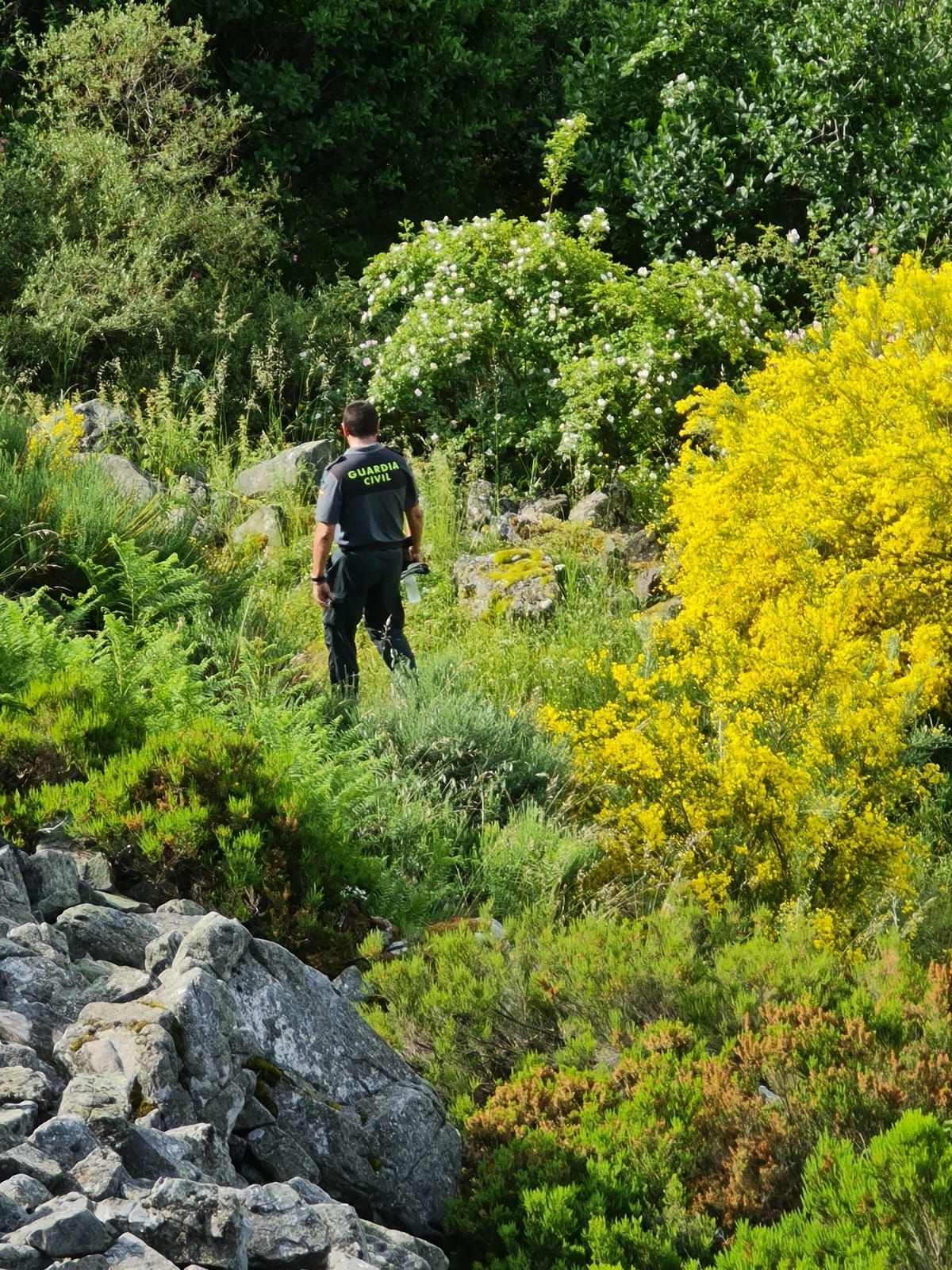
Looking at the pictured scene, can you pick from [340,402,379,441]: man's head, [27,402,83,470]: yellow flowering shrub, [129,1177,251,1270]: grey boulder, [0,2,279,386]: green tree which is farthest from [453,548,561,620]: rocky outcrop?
[129,1177,251,1270]: grey boulder

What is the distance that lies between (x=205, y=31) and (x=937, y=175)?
21.1 feet

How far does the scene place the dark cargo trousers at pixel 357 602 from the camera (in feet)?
23.1

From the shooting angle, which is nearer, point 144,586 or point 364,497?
point 144,586

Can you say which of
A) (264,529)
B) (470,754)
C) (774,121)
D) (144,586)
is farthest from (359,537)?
(774,121)

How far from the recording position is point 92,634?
20.9 ft

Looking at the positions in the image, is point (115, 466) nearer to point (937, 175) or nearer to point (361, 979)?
point (361, 979)

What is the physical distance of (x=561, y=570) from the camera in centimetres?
841

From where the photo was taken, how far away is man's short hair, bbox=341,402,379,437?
23.0 ft

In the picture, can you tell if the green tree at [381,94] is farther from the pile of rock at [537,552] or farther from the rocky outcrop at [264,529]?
the pile of rock at [537,552]

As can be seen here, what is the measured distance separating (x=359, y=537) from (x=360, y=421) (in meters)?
0.57

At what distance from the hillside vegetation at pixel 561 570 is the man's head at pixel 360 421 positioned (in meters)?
1.08

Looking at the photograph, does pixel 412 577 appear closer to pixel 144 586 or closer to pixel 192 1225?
pixel 144 586

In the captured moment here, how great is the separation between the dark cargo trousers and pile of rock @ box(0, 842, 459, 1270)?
11.5ft

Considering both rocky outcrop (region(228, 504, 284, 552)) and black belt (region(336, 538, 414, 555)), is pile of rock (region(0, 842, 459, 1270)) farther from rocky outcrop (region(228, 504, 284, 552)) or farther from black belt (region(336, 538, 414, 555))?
rocky outcrop (region(228, 504, 284, 552))
